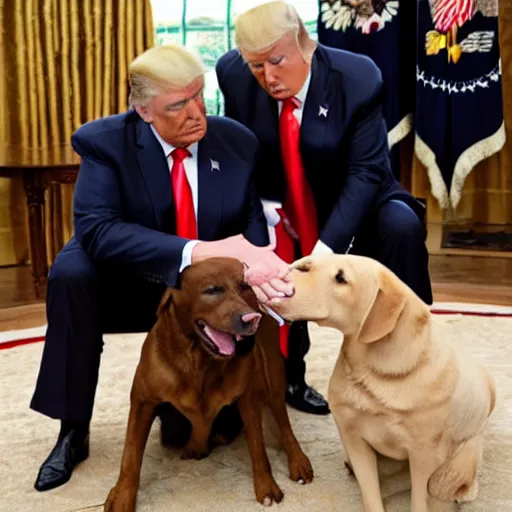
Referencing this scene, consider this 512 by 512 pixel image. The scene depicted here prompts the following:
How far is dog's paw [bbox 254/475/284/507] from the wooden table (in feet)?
6.92

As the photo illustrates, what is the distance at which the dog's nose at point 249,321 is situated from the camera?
1626 mm

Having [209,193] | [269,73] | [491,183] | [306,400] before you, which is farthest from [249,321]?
[491,183]

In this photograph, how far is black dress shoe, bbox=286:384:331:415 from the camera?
2379 mm

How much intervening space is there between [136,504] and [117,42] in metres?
2.91

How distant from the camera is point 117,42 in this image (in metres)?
4.18

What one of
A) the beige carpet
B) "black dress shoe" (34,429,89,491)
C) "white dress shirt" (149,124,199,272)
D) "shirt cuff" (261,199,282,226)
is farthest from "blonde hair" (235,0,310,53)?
"black dress shoe" (34,429,89,491)

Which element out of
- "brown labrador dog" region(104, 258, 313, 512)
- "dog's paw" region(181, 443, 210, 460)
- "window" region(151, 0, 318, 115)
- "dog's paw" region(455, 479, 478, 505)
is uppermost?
"window" region(151, 0, 318, 115)

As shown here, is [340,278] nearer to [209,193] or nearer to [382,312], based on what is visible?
[382,312]

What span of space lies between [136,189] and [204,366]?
47 cm

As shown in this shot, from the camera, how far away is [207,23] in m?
4.39

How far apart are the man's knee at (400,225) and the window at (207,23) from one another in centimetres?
241

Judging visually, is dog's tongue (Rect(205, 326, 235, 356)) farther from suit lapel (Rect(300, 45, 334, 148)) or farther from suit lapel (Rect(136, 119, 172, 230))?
suit lapel (Rect(300, 45, 334, 148))

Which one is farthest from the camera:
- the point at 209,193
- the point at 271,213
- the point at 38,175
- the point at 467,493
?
the point at 38,175

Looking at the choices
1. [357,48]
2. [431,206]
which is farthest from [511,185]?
[357,48]
